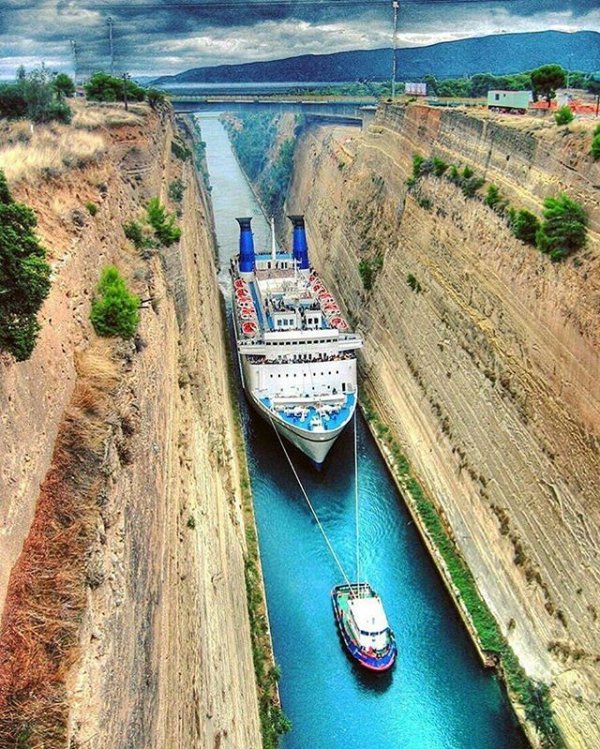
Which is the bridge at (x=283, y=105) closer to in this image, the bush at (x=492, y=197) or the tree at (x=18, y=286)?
the bush at (x=492, y=197)

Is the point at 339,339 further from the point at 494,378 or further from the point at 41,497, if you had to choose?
the point at 41,497

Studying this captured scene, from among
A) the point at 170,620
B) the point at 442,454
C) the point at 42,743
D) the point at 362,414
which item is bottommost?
the point at 362,414

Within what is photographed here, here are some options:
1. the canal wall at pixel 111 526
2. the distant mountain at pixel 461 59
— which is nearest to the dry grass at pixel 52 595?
the canal wall at pixel 111 526

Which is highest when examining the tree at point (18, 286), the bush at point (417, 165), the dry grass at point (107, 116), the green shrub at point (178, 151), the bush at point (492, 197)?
the tree at point (18, 286)

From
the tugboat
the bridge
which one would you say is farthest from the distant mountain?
the tugboat

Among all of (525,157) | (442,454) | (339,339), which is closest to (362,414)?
(339,339)

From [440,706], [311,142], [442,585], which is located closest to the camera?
[440,706]
